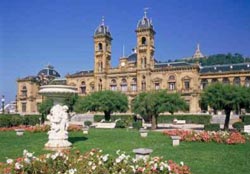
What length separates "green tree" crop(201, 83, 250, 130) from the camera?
28.0m

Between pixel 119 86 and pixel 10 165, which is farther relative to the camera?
pixel 119 86

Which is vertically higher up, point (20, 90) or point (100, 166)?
point (20, 90)

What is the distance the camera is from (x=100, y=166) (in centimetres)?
645

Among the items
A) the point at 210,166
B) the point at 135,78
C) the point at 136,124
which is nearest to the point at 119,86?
the point at 135,78

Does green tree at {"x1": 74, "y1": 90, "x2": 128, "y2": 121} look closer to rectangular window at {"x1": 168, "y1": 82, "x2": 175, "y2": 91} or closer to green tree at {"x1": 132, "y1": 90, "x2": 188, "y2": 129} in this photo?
green tree at {"x1": 132, "y1": 90, "x2": 188, "y2": 129}

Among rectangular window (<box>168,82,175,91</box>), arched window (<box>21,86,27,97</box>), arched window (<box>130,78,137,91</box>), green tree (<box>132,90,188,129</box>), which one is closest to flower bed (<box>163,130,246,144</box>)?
green tree (<box>132,90,188,129</box>)

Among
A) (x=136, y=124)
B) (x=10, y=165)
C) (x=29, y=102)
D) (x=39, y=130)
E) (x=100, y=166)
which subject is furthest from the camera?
(x=29, y=102)

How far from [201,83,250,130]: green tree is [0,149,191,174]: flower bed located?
22.7m

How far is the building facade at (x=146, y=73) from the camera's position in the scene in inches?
2249

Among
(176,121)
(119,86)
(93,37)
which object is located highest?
(93,37)

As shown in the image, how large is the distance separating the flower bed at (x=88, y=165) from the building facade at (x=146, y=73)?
1998 inches

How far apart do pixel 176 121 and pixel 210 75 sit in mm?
16669

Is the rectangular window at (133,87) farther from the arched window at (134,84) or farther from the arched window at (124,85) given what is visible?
the arched window at (124,85)

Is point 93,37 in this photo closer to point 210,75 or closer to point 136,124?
point 210,75
